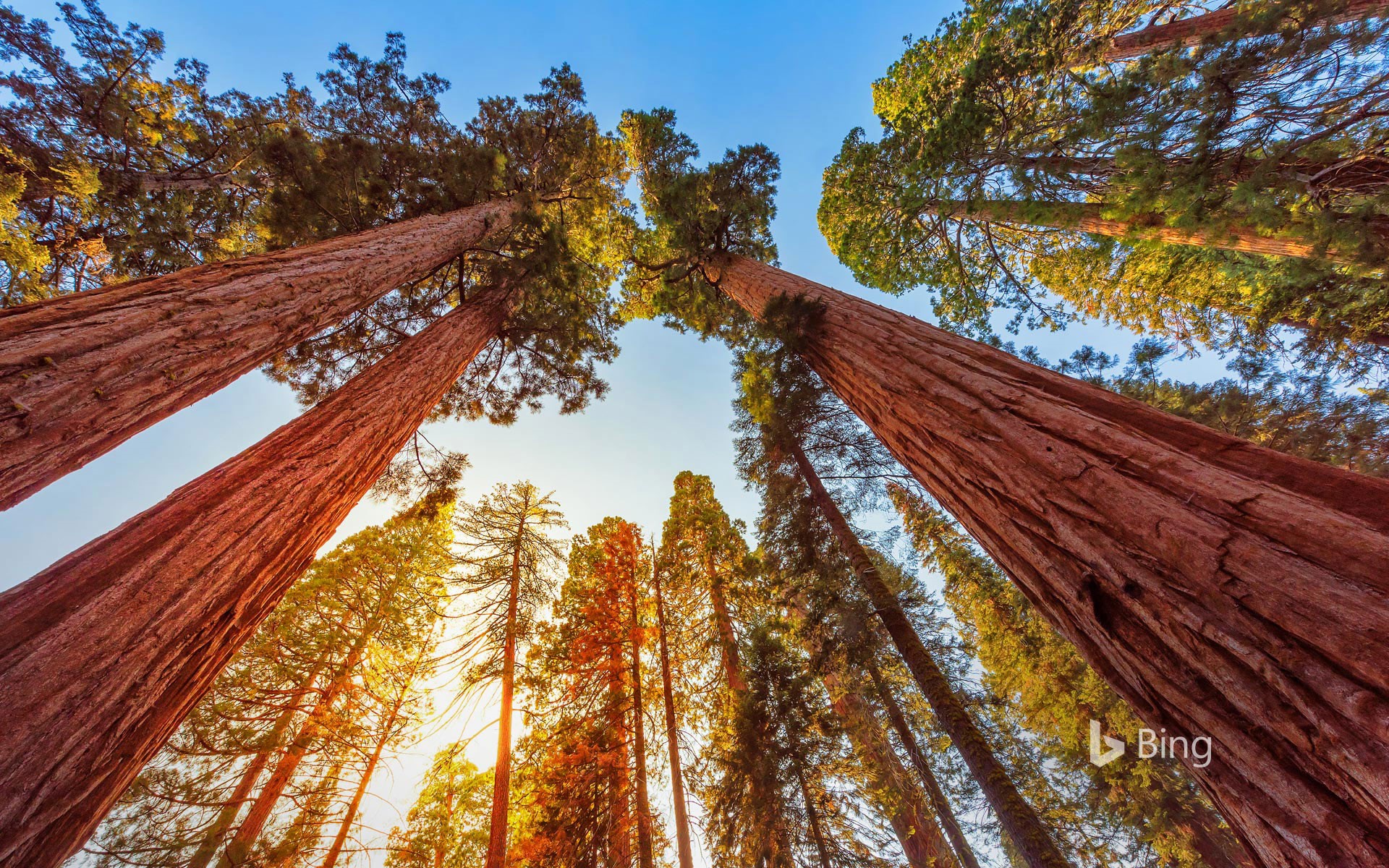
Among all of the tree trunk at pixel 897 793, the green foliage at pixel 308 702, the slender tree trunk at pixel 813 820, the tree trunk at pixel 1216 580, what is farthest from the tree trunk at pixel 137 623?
the slender tree trunk at pixel 813 820

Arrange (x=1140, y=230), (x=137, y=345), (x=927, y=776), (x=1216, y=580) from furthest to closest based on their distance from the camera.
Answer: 1. (x=1140, y=230)
2. (x=927, y=776)
3. (x=137, y=345)
4. (x=1216, y=580)

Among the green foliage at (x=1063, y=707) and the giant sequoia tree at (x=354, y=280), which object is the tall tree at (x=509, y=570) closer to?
the giant sequoia tree at (x=354, y=280)

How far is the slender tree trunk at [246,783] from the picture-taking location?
5.94 meters

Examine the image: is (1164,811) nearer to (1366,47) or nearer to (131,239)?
(1366,47)

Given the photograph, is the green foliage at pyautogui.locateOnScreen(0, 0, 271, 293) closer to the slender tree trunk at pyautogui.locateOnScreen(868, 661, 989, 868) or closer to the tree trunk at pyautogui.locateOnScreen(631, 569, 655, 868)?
the tree trunk at pyautogui.locateOnScreen(631, 569, 655, 868)

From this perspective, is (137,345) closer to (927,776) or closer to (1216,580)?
(1216,580)

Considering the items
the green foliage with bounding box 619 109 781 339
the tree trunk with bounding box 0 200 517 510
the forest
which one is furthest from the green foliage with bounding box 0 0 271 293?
the green foliage with bounding box 619 109 781 339

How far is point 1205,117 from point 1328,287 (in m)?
5.24

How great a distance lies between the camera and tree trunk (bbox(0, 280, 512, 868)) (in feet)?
4.43

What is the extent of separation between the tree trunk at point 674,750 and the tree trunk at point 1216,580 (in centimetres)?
750

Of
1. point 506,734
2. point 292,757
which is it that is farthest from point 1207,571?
point 292,757

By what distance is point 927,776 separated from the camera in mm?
5289

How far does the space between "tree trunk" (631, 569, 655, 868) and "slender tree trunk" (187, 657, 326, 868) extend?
5.09m

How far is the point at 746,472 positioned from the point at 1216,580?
717 cm
